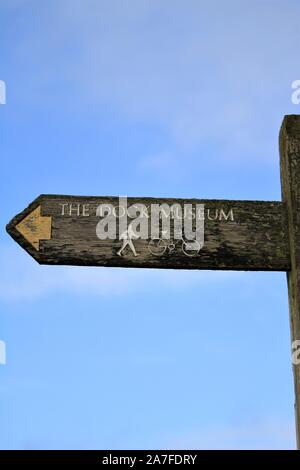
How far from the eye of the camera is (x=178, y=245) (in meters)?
5.88

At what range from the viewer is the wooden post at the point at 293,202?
228 inches

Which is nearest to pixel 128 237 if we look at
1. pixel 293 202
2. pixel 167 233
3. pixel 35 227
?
pixel 167 233

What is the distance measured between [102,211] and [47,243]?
35cm

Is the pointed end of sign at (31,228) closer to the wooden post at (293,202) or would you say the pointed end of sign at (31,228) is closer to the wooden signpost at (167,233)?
the wooden signpost at (167,233)

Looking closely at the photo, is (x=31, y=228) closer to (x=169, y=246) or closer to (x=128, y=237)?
(x=128, y=237)

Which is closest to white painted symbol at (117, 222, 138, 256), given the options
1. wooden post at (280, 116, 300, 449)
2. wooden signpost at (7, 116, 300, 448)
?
wooden signpost at (7, 116, 300, 448)

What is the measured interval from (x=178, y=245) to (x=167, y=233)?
0.29 ft

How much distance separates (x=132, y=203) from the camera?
19.6 feet

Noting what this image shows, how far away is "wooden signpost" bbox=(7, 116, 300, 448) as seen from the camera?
5.83 metres

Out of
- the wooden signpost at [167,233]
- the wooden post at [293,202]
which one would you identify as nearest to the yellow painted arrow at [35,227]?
the wooden signpost at [167,233]

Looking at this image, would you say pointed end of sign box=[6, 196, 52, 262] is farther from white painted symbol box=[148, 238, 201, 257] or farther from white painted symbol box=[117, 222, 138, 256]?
white painted symbol box=[148, 238, 201, 257]
